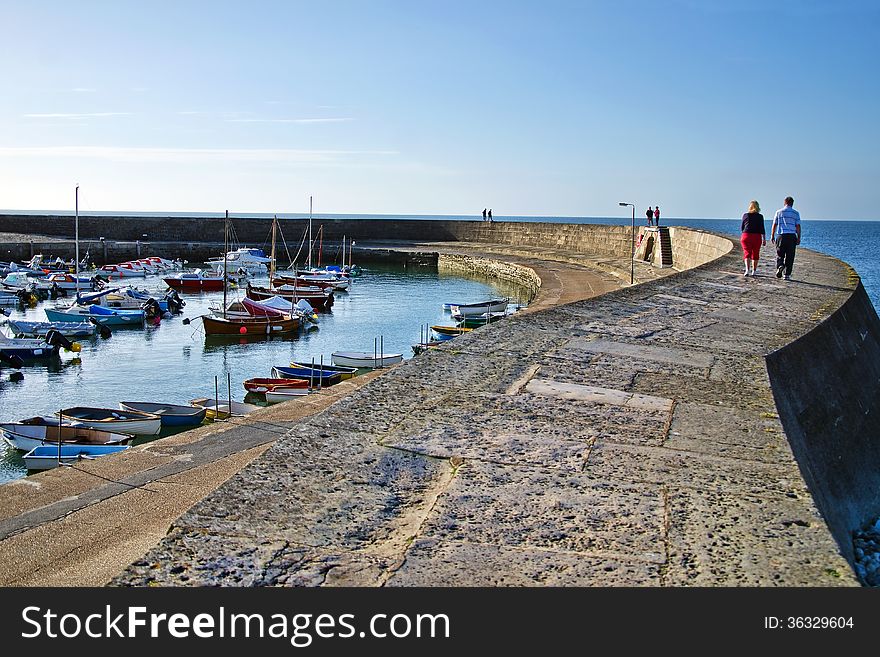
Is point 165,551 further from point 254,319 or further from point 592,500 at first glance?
point 254,319

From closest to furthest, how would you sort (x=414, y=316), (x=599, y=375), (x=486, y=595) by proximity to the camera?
(x=486, y=595), (x=599, y=375), (x=414, y=316)

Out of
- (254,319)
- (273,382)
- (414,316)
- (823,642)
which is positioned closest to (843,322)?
(823,642)

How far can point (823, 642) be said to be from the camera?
6.91 feet

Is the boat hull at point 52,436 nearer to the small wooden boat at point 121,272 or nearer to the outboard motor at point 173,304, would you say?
the outboard motor at point 173,304

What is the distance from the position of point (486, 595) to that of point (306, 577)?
1.79 ft

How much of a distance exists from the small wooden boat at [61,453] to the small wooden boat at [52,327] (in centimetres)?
1346

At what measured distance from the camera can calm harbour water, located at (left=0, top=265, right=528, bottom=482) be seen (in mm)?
19281

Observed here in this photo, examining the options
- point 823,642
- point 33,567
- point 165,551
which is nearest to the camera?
point 823,642

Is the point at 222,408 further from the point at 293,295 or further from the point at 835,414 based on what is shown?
the point at 293,295

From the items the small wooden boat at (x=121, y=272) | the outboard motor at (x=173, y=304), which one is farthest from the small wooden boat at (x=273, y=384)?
the small wooden boat at (x=121, y=272)

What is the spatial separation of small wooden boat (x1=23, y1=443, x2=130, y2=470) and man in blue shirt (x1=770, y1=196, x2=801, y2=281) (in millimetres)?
10483

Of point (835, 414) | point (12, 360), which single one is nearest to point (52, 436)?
point (12, 360)

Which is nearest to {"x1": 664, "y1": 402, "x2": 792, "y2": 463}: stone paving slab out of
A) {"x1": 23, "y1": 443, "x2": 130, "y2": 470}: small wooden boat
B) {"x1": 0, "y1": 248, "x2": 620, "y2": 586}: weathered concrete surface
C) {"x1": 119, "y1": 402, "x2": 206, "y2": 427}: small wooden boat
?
{"x1": 0, "y1": 248, "x2": 620, "y2": 586}: weathered concrete surface

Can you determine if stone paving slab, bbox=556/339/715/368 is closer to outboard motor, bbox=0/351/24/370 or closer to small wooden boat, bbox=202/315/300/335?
outboard motor, bbox=0/351/24/370
